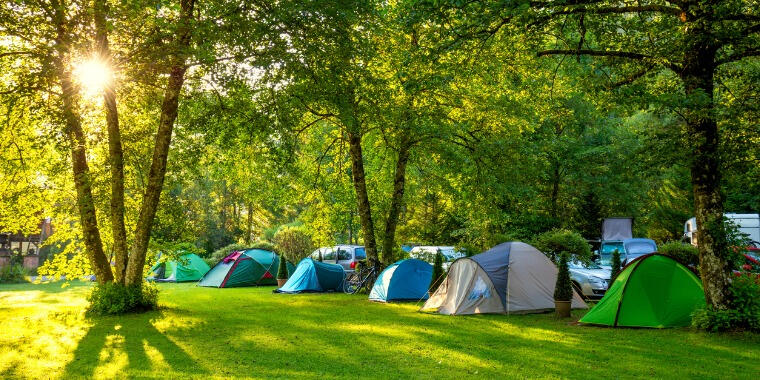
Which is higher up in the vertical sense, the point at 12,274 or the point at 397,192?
the point at 397,192

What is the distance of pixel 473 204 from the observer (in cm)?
1870

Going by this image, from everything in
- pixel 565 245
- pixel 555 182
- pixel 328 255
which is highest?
pixel 555 182

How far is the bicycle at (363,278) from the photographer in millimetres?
19859

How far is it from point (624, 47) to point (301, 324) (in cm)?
860

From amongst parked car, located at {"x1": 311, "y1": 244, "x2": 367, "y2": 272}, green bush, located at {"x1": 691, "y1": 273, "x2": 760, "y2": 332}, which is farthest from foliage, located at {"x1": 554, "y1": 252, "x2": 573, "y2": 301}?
parked car, located at {"x1": 311, "y1": 244, "x2": 367, "y2": 272}

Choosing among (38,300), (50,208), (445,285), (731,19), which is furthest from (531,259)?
(38,300)

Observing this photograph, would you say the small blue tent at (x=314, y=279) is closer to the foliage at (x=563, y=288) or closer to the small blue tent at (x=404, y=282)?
the small blue tent at (x=404, y=282)

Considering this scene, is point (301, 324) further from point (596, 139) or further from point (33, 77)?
point (596, 139)

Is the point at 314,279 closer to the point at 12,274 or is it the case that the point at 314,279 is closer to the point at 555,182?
the point at 555,182

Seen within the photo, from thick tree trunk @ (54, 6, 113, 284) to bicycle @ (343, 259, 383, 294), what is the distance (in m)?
8.25

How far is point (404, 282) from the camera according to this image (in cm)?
1738

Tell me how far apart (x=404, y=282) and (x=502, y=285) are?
400 centimetres

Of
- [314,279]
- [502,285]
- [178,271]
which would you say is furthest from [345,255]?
[502,285]

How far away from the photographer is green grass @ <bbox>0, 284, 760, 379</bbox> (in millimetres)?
7746
